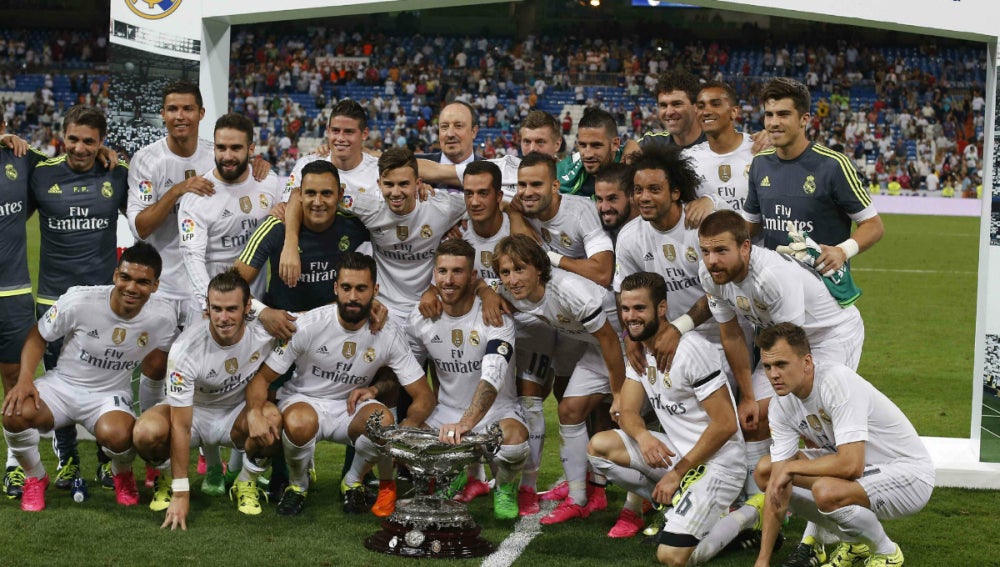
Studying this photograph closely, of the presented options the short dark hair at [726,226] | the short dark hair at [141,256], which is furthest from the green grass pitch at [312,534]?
the short dark hair at [726,226]

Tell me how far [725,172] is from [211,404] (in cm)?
329

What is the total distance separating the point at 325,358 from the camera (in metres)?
6.41

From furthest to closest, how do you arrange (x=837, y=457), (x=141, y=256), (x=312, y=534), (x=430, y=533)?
(x=141, y=256) < (x=312, y=534) < (x=430, y=533) < (x=837, y=457)

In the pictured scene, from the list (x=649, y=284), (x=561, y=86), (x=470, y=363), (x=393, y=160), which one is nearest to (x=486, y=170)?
(x=393, y=160)

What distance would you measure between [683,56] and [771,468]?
37.0m

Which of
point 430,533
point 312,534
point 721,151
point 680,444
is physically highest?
point 721,151

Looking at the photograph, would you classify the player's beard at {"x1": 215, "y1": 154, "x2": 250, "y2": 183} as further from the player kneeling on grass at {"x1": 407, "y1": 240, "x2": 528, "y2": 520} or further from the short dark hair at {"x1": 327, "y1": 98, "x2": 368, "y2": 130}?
the player kneeling on grass at {"x1": 407, "y1": 240, "x2": 528, "y2": 520}

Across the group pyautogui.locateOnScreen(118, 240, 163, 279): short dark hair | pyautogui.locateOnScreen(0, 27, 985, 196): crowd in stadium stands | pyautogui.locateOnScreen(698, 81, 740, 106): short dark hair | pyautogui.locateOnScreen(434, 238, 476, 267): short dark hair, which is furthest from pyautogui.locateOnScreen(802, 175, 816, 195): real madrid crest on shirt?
pyautogui.locateOnScreen(0, 27, 985, 196): crowd in stadium stands

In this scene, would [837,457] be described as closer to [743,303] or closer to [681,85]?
[743,303]

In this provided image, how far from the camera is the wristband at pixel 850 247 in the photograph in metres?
5.72

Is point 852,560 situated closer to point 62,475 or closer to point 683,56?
point 62,475

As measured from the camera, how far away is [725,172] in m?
6.61

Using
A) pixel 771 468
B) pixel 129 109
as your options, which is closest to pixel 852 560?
pixel 771 468

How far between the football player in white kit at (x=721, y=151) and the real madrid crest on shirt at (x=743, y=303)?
0.96m
